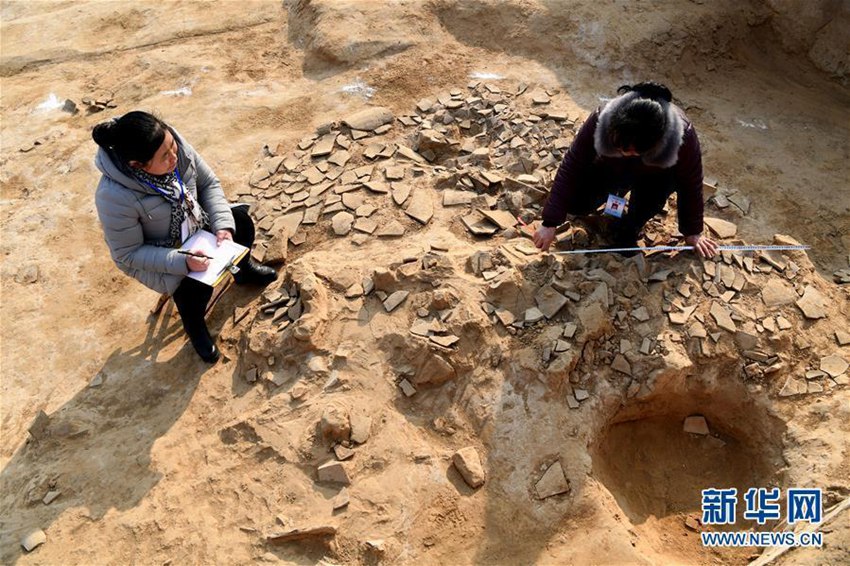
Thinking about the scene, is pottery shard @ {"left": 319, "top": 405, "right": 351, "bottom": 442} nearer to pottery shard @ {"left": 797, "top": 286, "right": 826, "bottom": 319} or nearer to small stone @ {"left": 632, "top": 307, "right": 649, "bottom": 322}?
small stone @ {"left": 632, "top": 307, "right": 649, "bottom": 322}

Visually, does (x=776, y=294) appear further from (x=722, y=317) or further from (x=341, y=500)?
(x=341, y=500)

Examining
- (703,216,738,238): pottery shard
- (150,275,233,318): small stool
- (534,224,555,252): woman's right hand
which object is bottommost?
(150,275,233,318): small stool

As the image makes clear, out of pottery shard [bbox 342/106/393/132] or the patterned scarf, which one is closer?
the patterned scarf

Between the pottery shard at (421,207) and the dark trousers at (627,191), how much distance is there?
1080mm

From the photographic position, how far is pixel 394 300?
11.9 feet

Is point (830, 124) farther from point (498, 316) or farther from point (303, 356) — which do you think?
point (303, 356)

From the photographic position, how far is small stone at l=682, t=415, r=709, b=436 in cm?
359

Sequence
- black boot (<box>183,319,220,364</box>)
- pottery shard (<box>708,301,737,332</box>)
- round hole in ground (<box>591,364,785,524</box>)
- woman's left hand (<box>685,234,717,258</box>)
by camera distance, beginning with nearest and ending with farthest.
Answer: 1. round hole in ground (<box>591,364,785,524</box>)
2. pottery shard (<box>708,301,737,332</box>)
3. woman's left hand (<box>685,234,717,258</box>)
4. black boot (<box>183,319,220,364</box>)

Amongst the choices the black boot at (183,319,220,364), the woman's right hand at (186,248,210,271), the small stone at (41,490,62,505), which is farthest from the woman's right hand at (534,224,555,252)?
the small stone at (41,490,62,505)

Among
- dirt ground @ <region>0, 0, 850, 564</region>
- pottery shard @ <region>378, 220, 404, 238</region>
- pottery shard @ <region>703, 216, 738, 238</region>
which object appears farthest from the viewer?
pottery shard @ <region>378, 220, 404, 238</region>

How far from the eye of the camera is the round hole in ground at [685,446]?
3326 mm

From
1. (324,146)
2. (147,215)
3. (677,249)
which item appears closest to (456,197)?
(324,146)

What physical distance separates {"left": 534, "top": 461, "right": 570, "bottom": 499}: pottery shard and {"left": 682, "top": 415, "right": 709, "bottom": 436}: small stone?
3.44 feet

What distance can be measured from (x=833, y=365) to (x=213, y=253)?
3.85m
